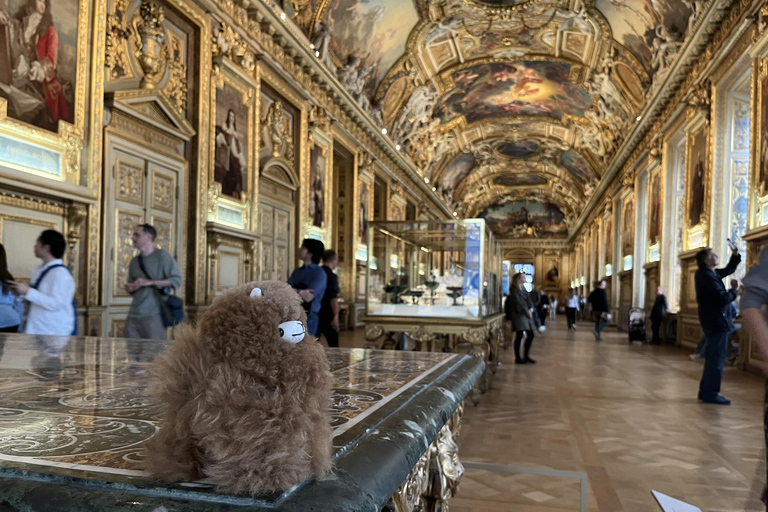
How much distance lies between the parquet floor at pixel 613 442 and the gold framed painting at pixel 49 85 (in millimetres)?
5268

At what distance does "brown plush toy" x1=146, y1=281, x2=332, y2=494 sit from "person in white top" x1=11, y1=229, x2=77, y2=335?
3.72 metres

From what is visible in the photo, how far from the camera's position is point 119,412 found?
120 cm

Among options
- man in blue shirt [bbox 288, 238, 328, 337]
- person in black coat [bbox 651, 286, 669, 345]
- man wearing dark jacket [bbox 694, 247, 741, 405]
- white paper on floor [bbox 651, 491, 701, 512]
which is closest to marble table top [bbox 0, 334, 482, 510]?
white paper on floor [bbox 651, 491, 701, 512]

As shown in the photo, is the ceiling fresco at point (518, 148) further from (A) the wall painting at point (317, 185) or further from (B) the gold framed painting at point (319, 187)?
(A) the wall painting at point (317, 185)

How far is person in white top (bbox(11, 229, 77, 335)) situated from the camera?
3994 mm

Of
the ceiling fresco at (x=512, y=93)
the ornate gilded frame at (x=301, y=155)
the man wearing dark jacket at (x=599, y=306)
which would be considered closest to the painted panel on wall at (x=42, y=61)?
the ornate gilded frame at (x=301, y=155)

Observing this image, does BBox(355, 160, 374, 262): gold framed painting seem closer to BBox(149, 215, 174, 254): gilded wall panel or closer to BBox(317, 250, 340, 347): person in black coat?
BBox(149, 215, 174, 254): gilded wall panel

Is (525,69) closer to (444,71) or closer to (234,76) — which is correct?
(444,71)

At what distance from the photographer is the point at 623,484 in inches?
147

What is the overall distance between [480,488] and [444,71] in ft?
62.8

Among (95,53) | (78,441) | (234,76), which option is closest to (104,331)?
(95,53)

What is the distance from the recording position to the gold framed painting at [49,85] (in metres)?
6.00

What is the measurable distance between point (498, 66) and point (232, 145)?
14027 millimetres

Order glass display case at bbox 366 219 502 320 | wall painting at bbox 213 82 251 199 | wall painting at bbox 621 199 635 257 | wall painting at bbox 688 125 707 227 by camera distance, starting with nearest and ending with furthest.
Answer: glass display case at bbox 366 219 502 320 → wall painting at bbox 213 82 251 199 → wall painting at bbox 688 125 707 227 → wall painting at bbox 621 199 635 257
